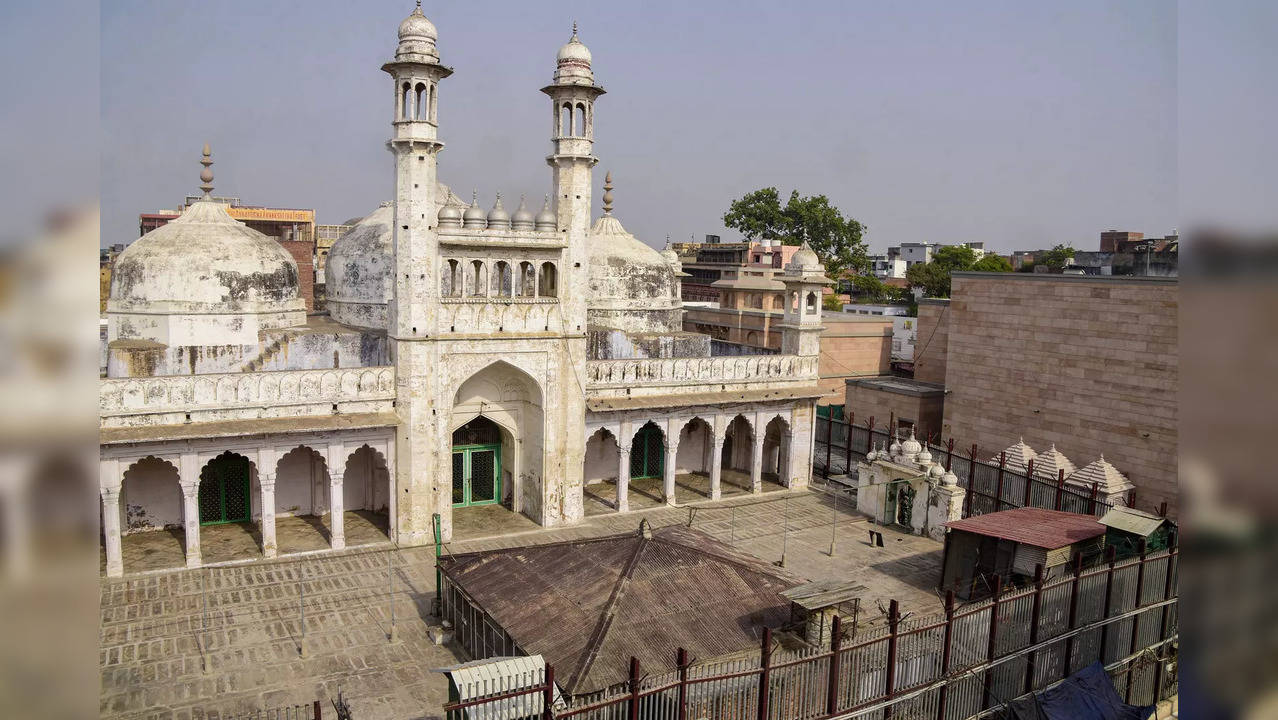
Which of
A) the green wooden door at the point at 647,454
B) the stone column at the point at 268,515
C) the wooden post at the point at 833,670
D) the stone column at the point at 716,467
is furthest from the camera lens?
the green wooden door at the point at 647,454

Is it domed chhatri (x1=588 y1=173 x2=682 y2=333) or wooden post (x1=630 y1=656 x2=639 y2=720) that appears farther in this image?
domed chhatri (x1=588 y1=173 x2=682 y2=333)

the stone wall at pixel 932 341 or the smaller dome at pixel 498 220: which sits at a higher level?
the smaller dome at pixel 498 220

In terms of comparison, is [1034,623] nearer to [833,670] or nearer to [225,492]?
[833,670]

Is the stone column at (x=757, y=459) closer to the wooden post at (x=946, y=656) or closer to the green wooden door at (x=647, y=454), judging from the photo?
the green wooden door at (x=647, y=454)

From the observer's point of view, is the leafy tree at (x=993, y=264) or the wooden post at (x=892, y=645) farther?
the leafy tree at (x=993, y=264)

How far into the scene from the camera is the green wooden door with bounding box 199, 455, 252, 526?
68.2ft

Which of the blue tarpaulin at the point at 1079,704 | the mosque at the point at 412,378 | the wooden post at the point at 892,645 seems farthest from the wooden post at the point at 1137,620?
the mosque at the point at 412,378

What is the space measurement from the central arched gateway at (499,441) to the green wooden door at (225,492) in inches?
186

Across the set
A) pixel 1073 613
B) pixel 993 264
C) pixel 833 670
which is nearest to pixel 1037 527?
pixel 1073 613

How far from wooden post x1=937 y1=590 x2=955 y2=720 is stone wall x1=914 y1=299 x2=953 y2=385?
19.9 m

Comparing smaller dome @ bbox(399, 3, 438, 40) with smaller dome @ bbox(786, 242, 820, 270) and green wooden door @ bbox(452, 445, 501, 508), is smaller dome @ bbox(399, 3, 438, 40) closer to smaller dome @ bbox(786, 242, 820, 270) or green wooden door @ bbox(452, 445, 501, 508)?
green wooden door @ bbox(452, 445, 501, 508)

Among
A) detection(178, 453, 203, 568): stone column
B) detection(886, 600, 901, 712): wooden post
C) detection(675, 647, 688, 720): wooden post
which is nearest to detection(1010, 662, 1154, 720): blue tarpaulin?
detection(886, 600, 901, 712): wooden post

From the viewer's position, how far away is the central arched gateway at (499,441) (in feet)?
73.4

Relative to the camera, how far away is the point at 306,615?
16.7 metres
